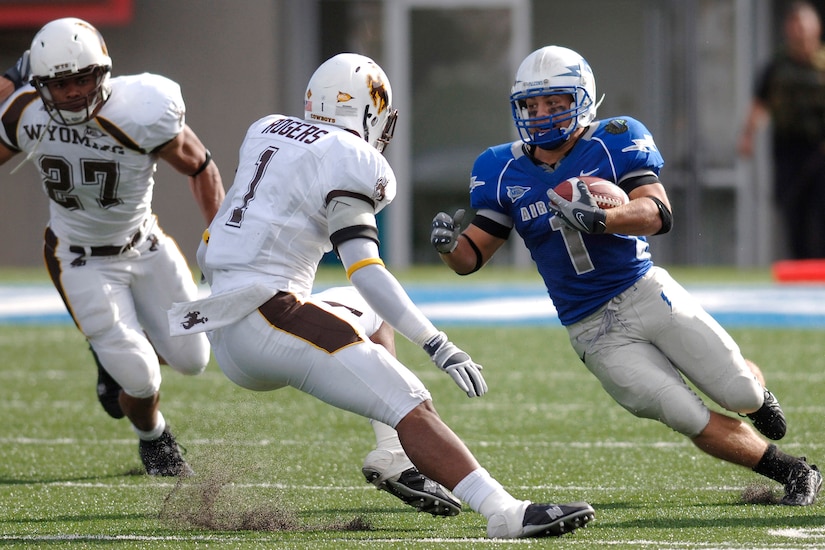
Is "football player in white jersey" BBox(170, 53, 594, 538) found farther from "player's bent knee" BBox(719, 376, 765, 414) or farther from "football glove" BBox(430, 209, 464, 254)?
"player's bent knee" BBox(719, 376, 765, 414)

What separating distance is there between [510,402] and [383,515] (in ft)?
7.23

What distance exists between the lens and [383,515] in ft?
12.4

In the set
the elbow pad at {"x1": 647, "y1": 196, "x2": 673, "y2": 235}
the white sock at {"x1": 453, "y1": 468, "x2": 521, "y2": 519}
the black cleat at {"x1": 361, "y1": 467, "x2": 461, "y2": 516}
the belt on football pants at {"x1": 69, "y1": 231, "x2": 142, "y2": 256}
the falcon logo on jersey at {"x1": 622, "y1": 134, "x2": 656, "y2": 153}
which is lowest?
the black cleat at {"x1": 361, "y1": 467, "x2": 461, "y2": 516}

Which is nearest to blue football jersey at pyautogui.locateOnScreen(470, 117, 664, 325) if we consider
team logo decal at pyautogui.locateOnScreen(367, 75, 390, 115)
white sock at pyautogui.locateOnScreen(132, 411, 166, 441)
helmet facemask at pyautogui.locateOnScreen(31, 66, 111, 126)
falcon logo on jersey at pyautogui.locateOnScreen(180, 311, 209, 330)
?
team logo decal at pyautogui.locateOnScreen(367, 75, 390, 115)

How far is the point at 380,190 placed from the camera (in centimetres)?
343

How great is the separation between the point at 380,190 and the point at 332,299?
17.0 inches

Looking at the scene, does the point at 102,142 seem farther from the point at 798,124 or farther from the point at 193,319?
the point at 798,124

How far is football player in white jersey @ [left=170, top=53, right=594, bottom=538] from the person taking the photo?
3281mm

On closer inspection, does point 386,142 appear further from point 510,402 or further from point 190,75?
point 190,75

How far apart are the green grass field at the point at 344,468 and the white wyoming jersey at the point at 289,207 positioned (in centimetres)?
61

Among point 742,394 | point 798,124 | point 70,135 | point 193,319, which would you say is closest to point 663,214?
point 742,394

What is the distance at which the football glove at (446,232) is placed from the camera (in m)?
3.79

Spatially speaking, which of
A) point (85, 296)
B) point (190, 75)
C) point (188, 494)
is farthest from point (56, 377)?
point (190, 75)

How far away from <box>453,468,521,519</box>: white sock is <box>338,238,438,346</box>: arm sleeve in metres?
0.36
